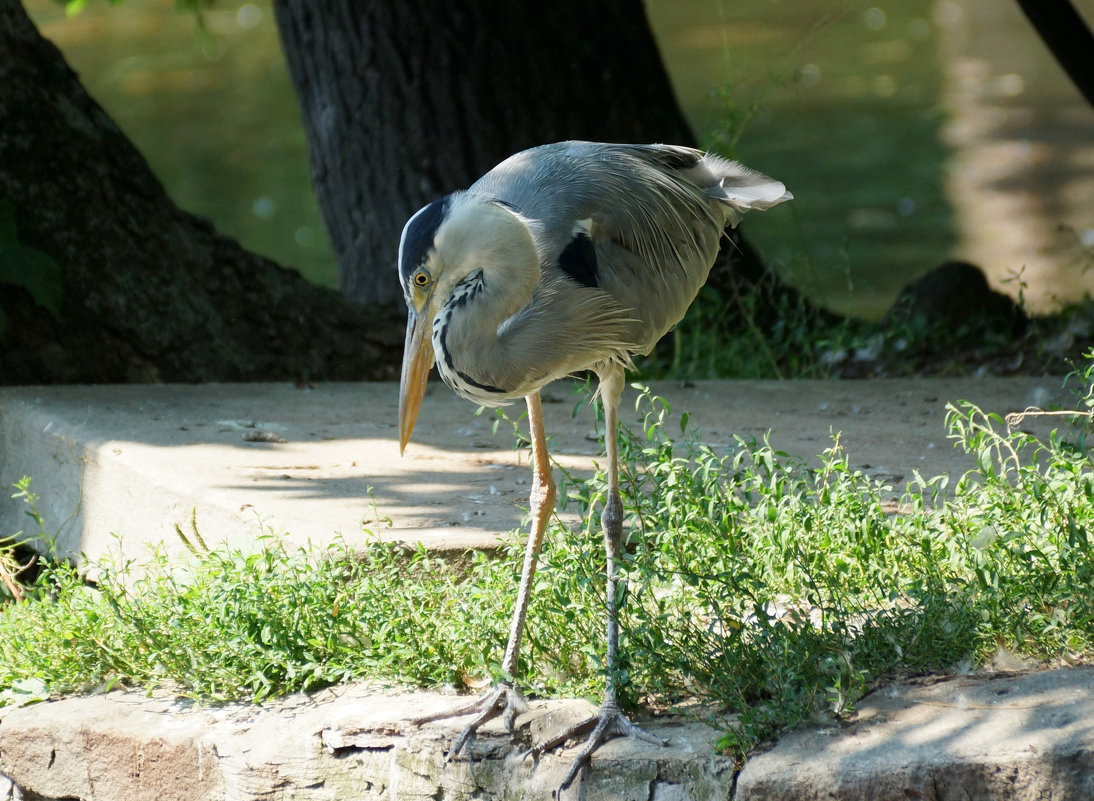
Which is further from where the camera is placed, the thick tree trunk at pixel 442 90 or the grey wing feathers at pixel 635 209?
the thick tree trunk at pixel 442 90

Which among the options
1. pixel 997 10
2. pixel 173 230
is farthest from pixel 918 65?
pixel 173 230

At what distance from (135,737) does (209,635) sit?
0.36 meters

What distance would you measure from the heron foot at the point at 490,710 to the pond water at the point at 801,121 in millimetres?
3974

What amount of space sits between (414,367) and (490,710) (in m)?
0.95

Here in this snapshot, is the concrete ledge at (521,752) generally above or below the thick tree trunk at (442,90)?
below

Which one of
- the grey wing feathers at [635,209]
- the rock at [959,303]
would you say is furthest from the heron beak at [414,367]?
the rock at [959,303]

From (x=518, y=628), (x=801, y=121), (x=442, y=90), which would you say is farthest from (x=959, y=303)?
(x=801, y=121)

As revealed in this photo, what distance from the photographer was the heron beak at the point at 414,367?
354 cm

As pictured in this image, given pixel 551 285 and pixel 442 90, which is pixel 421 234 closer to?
pixel 551 285

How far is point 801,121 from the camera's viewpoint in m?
19.7

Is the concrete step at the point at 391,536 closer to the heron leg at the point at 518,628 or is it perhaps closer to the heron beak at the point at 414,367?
the heron leg at the point at 518,628

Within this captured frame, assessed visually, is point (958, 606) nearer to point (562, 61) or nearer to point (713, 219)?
point (713, 219)

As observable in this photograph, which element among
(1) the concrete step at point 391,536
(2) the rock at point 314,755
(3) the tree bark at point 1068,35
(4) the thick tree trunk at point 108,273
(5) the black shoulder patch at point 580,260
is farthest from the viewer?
(3) the tree bark at point 1068,35

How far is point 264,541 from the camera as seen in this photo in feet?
14.4
